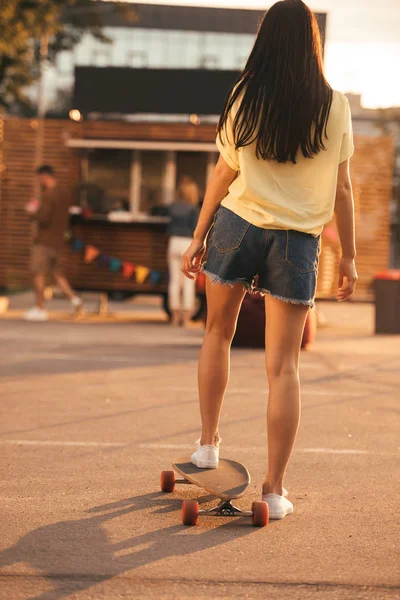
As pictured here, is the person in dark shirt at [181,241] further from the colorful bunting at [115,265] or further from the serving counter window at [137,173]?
the serving counter window at [137,173]

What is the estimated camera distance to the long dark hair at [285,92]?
4.81 m

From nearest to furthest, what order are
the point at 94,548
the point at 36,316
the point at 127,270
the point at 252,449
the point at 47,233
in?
1. the point at 94,548
2. the point at 252,449
3. the point at 36,316
4. the point at 47,233
5. the point at 127,270

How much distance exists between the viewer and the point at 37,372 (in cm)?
1009

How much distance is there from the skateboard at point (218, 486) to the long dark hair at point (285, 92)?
134cm

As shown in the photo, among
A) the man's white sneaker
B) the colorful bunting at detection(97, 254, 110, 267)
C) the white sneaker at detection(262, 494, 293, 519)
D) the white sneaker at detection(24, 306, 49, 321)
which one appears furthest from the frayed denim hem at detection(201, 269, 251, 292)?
the colorful bunting at detection(97, 254, 110, 267)

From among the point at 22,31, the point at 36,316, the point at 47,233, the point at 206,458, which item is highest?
the point at 22,31

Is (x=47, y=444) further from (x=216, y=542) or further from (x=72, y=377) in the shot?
(x=72, y=377)

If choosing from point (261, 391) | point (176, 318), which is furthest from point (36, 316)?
point (261, 391)

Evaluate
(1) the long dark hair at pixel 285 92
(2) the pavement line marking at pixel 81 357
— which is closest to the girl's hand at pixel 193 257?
(1) the long dark hair at pixel 285 92

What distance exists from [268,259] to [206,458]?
3.05ft

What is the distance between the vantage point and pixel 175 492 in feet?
17.6

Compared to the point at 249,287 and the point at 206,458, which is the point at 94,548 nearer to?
the point at 206,458

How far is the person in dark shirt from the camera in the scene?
1594cm

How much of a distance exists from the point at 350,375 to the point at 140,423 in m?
3.60
